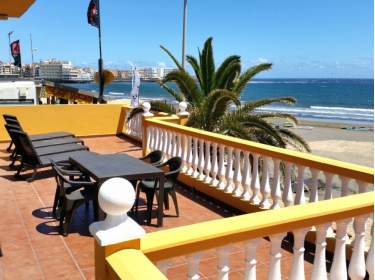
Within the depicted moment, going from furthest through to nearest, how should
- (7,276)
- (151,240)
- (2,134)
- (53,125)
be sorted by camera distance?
1. (53,125)
2. (2,134)
3. (7,276)
4. (151,240)

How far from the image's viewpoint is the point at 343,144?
22.1 m

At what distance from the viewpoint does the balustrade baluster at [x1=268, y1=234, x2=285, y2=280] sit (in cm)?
237

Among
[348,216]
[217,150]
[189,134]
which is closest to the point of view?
[348,216]

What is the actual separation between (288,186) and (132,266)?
11.0 feet

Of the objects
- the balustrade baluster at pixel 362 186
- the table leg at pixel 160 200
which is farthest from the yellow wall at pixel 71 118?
the balustrade baluster at pixel 362 186

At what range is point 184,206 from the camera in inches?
227

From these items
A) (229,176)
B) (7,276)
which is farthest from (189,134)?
(7,276)

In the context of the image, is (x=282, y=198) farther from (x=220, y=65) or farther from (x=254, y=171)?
(x=220, y=65)

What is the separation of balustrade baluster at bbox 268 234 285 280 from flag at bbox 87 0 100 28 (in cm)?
1638

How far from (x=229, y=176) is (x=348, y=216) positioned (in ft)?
10.2

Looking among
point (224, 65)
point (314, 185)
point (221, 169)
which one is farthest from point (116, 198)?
point (224, 65)

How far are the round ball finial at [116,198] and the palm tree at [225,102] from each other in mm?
5777

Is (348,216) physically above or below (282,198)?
above

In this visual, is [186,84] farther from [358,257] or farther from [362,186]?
[358,257]
